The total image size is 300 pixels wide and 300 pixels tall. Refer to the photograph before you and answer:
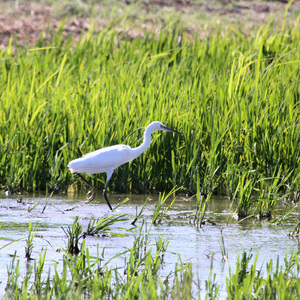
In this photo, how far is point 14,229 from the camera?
5004mm

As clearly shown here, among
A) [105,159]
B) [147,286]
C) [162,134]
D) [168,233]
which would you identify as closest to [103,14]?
[162,134]

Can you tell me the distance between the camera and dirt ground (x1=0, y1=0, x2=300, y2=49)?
12789 mm

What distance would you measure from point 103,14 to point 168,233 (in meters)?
10.8

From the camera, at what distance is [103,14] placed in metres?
15.0

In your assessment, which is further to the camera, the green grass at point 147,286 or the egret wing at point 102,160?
the egret wing at point 102,160

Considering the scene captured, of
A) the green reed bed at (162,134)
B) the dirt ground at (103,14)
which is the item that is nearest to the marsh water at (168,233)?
the green reed bed at (162,134)

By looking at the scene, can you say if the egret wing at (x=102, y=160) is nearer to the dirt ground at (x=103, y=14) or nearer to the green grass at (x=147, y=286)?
the green grass at (x=147, y=286)

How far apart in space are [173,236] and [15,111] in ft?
10.3

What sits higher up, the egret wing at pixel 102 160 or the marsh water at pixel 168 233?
the egret wing at pixel 102 160

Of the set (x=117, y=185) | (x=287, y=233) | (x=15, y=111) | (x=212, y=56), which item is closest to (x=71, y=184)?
(x=117, y=185)

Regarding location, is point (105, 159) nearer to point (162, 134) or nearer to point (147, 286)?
point (162, 134)

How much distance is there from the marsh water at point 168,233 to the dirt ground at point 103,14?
6488 mm

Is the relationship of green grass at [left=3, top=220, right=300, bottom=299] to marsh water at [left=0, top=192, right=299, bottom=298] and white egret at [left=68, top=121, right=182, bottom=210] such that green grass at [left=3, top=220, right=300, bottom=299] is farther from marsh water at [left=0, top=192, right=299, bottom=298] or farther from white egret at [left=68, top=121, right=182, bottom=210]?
white egret at [left=68, top=121, right=182, bottom=210]

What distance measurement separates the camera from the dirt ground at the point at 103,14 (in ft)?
42.0
